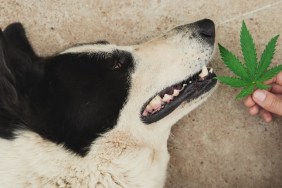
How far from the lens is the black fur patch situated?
224cm

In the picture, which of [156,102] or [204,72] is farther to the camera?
[204,72]

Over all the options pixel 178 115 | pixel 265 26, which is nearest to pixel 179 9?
pixel 265 26

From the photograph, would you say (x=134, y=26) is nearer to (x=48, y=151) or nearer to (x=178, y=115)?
(x=178, y=115)

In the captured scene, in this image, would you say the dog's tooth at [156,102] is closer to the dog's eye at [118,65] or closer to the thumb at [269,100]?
the dog's eye at [118,65]

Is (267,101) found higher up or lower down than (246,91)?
lower down

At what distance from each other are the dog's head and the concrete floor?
531 millimetres

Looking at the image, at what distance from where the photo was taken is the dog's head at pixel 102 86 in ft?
7.41

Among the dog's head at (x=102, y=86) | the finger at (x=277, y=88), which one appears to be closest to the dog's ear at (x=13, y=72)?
the dog's head at (x=102, y=86)

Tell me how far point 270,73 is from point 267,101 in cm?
25

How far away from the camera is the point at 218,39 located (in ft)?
10.6

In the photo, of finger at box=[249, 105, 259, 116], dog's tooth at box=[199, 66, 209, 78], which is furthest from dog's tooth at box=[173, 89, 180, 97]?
finger at box=[249, 105, 259, 116]

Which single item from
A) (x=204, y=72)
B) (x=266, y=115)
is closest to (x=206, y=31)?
(x=204, y=72)

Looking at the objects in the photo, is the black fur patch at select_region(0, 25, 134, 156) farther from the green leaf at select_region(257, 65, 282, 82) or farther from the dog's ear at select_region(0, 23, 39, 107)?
the green leaf at select_region(257, 65, 282, 82)

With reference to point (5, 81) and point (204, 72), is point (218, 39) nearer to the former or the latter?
point (204, 72)
